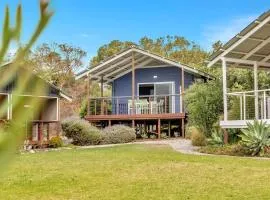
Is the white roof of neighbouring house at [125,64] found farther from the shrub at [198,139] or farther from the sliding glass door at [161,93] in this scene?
the shrub at [198,139]

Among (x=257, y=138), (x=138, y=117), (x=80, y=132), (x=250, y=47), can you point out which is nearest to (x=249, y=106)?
(x=250, y=47)

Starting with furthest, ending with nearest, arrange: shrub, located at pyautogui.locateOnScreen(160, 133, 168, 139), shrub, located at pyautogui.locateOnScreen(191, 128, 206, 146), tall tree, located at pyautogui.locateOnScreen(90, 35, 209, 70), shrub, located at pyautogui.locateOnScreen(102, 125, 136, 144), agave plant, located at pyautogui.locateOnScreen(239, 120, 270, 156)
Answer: tall tree, located at pyautogui.locateOnScreen(90, 35, 209, 70)
shrub, located at pyautogui.locateOnScreen(160, 133, 168, 139)
shrub, located at pyautogui.locateOnScreen(102, 125, 136, 144)
shrub, located at pyautogui.locateOnScreen(191, 128, 206, 146)
agave plant, located at pyautogui.locateOnScreen(239, 120, 270, 156)

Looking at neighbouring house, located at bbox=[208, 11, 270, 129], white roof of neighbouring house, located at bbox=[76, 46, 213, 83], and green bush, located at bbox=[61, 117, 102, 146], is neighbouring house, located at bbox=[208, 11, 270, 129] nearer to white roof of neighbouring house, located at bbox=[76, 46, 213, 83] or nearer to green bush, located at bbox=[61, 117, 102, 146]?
green bush, located at bbox=[61, 117, 102, 146]

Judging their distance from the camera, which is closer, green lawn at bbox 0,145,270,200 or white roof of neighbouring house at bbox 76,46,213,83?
green lawn at bbox 0,145,270,200

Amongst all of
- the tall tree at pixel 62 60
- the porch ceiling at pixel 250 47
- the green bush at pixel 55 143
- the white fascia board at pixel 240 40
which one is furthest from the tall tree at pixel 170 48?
the white fascia board at pixel 240 40

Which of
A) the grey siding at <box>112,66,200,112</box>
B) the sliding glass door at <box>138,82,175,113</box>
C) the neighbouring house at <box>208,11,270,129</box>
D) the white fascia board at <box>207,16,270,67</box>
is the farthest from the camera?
the grey siding at <box>112,66,200,112</box>

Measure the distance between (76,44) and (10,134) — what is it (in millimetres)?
42088

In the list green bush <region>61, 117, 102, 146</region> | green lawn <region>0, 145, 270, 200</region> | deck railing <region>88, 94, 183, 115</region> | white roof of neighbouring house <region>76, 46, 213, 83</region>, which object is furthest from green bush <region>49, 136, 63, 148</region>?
green lawn <region>0, 145, 270, 200</region>

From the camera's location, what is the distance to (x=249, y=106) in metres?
18.3

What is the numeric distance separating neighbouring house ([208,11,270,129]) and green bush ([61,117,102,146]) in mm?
6092

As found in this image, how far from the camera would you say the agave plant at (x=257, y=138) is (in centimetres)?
1417

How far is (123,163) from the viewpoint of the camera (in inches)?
475

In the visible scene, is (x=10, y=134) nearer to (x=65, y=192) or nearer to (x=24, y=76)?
(x=24, y=76)

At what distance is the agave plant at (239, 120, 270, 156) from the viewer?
46.5ft
